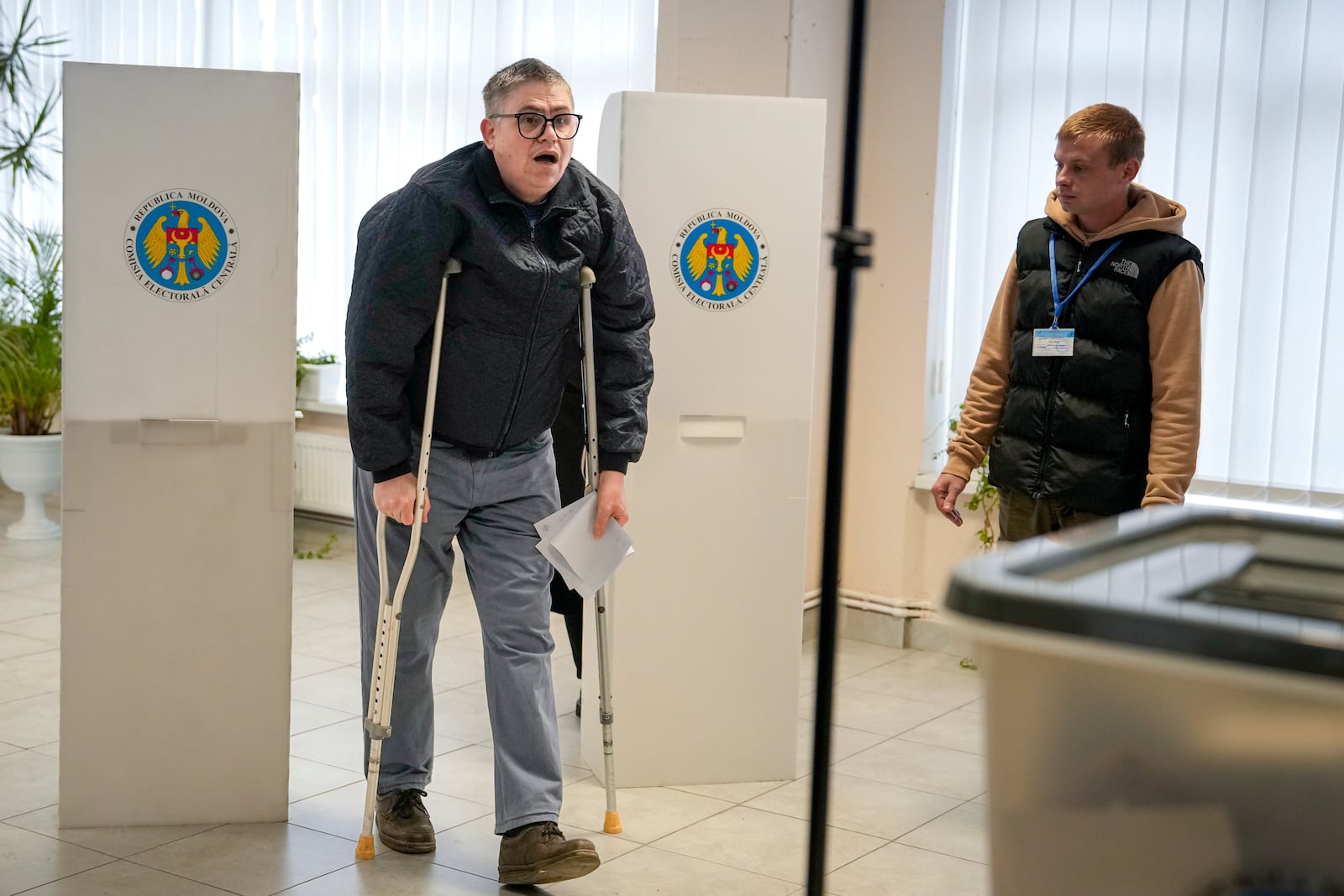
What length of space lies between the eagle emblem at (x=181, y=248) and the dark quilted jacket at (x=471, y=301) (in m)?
0.35

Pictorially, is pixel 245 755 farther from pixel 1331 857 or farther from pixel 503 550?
pixel 1331 857

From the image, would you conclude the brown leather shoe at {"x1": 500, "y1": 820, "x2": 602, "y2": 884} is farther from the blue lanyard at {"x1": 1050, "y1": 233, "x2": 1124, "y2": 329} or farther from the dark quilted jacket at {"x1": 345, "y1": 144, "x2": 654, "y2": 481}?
the blue lanyard at {"x1": 1050, "y1": 233, "x2": 1124, "y2": 329}

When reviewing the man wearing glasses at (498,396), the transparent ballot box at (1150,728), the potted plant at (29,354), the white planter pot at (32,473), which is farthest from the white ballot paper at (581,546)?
the white planter pot at (32,473)

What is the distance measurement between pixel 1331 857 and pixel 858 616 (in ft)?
13.4

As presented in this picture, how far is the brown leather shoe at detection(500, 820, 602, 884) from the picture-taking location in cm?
270

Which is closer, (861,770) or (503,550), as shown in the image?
(503,550)

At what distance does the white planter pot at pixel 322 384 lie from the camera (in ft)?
21.4

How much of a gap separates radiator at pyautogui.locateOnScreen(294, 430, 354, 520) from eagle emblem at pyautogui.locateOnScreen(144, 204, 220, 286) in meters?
3.54

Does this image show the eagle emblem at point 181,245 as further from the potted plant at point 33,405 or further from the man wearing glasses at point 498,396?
the potted plant at point 33,405

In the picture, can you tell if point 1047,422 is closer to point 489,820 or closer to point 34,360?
point 489,820

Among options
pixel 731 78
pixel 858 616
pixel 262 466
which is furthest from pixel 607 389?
pixel 858 616

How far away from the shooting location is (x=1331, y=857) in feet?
3.11

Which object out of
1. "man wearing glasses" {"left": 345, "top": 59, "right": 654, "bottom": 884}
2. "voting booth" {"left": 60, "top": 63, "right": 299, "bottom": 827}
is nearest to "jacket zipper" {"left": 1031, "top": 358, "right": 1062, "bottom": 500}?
"man wearing glasses" {"left": 345, "top": 59, "right": 654, "bottom": 884}

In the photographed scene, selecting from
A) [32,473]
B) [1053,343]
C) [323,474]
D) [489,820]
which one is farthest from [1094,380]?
[32,473]
